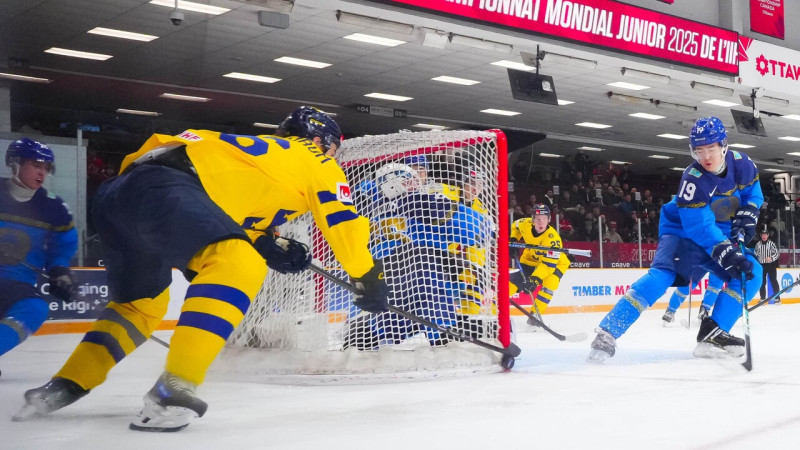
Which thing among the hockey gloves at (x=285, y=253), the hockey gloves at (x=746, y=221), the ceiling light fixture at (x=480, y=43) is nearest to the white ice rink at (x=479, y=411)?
the hockey gloves at (x=285, y=253)

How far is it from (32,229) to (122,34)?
6748mm

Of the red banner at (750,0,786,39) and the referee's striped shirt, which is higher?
the red banner at (750,0,786,39)

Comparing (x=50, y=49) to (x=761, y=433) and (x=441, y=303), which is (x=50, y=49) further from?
(x=761, y=433)

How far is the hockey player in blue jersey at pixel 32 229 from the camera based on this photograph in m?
3.23

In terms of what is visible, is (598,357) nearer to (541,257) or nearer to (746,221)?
(746,221)

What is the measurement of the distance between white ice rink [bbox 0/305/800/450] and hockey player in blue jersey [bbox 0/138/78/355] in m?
0.38

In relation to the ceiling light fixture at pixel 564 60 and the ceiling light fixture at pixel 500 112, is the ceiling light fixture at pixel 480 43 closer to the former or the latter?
the ceiling light fixture at pixel 564 60

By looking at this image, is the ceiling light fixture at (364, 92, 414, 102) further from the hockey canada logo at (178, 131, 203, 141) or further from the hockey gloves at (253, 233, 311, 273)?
the hockey canada logo at (178, 131, 203, 141)

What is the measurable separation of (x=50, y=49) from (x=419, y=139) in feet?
26.7

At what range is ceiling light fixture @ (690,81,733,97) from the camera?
1179cm

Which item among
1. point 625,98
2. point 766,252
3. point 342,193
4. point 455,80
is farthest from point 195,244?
point 625,98

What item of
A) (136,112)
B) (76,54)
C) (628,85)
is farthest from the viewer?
(136,112)

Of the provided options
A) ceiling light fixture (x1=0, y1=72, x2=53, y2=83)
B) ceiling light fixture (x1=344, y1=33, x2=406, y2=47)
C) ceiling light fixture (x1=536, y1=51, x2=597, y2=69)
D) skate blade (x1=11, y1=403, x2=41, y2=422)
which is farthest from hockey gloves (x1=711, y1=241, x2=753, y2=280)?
ceiling light fixture (x1=0, y1=72, x2=53, y2=83)

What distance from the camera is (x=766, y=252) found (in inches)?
438
